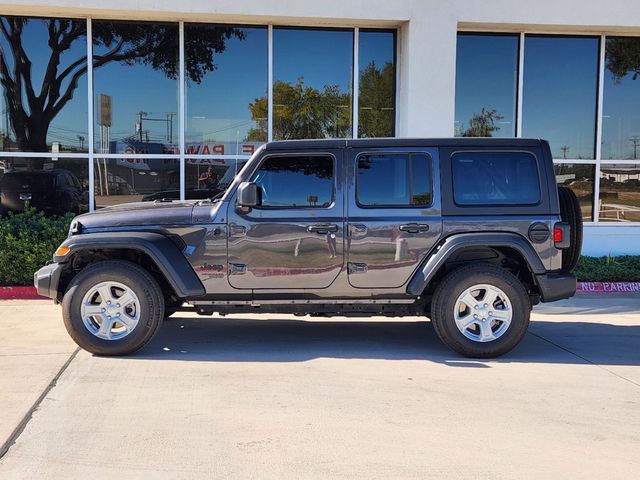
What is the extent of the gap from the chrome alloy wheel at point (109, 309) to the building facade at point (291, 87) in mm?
4734

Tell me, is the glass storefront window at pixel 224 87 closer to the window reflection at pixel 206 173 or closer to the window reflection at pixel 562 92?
the window reflection at pixel 206 173

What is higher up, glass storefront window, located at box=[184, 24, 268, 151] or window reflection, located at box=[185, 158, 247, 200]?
glass storefront window, located at box=[184, 24, 268, 151]

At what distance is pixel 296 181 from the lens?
585 centimetres

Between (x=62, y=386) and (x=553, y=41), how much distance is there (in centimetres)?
980

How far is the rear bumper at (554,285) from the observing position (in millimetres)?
5742

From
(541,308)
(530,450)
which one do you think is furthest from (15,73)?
(530,450)

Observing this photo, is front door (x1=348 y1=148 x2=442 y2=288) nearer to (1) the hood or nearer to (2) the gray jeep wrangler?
(2) the gray jeep wrangler

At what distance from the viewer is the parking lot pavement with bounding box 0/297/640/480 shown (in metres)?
3.65

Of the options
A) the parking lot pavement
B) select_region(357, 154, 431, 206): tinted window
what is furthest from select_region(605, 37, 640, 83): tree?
select_region(357, 154, 431, 206): tinted window

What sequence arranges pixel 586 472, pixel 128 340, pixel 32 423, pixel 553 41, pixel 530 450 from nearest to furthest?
pixel 586 472 → pixel 530 450 → pixel 32 423 → pixel 128 340 → pixel 553 41

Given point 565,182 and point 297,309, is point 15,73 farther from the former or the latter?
point 565,182

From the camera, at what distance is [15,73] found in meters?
10.1

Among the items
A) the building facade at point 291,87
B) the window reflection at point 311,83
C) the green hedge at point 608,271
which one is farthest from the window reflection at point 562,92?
the window reflection at point 311,83

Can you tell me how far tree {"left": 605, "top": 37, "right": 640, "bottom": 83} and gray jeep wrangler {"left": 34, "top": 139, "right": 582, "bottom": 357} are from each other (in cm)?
638
